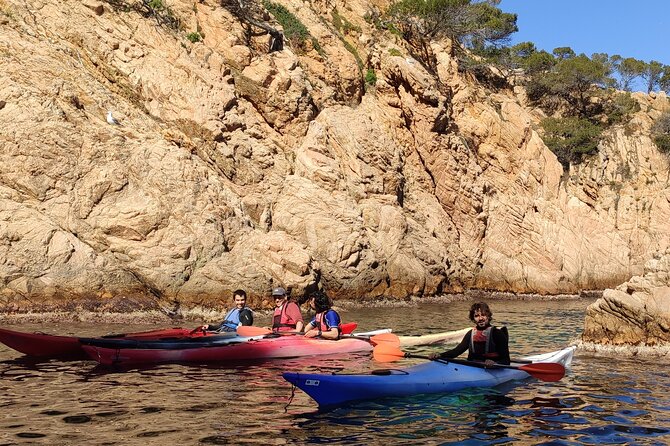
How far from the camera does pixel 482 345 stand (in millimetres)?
10641

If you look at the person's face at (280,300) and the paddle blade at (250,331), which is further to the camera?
the person's face at (280,300)

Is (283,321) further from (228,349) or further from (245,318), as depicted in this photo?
(228,349)

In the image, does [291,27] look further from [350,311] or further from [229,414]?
[229,414]

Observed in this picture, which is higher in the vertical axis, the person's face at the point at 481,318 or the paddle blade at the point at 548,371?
the person's face at the point at 481,318

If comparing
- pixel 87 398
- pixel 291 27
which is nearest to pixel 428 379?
pixel 87 398

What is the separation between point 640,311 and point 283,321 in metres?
7.34

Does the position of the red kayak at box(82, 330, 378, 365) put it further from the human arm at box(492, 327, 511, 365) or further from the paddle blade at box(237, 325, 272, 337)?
the human arm at box(492, 327, 511, 365)

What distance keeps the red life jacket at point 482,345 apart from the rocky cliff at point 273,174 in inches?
474

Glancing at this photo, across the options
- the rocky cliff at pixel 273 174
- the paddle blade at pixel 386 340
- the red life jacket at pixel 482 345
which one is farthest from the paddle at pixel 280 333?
the rocky cliff at pixel 273 174

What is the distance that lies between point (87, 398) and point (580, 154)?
43987 mm

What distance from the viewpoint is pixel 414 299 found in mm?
28469

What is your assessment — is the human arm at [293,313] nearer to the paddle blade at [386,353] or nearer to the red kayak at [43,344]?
the paddle blade at [386,353]

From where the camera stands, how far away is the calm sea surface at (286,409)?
24.5 feet

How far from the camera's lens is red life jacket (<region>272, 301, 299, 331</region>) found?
14.6m
